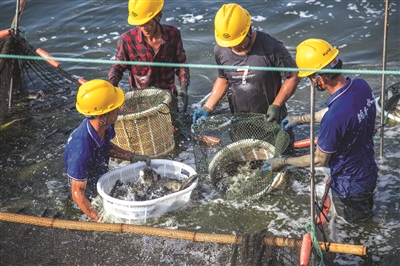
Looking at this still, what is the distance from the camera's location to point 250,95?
584 centimetres

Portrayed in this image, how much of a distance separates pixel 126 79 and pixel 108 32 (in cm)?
240

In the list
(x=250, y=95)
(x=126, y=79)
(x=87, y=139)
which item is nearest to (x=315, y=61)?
(x=250, y=95)

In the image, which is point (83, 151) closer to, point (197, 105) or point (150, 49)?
point (150, 49)

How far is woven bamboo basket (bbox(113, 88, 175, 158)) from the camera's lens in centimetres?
609

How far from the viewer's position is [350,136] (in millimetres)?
4422

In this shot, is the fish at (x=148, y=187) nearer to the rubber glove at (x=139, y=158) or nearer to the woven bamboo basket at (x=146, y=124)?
the rubber glove at (x=139, y=158)

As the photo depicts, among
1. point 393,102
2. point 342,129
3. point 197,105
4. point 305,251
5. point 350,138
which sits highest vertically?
point 342,129

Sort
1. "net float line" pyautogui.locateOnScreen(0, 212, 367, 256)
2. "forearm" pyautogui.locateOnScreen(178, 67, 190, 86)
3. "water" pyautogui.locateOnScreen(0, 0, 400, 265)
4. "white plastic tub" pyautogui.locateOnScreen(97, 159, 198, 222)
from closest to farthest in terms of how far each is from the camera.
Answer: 1. "net float line" pyautogui.locateOnScreen(0, 212, 367, 256)
2. "white plastic tub" pyautogui.locateOnScreen(97, 159, 198, 222)
3. "water" pyautogui.locateOnScreen(0, 0, 400, 265)
4. "forearm" pyautogui.locateOnScreen(178, 67, 190, 86)

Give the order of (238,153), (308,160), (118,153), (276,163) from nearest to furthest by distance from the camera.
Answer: (308,160) < (276,163) < (118,153) < (238,153)

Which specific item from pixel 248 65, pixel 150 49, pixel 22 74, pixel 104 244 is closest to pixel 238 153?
pixel 248 65

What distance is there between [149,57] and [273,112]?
76.5 inches

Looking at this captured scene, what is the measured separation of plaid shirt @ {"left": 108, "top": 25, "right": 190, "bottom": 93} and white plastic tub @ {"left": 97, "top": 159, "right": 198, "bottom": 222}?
1.51 meters

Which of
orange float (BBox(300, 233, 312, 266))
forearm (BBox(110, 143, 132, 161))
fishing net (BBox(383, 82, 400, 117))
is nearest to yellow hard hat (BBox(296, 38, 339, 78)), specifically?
orange float (BBox(300, 233, 312, 266))

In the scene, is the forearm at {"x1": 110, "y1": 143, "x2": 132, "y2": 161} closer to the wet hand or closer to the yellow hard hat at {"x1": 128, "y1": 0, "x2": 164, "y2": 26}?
the wet hand
